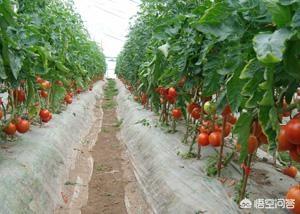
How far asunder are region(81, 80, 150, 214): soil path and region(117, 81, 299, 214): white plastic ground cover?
13 centimetres

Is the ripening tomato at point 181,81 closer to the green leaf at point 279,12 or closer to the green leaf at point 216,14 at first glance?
the green leaf at point 216,14

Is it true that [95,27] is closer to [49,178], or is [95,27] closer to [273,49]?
[49,178]

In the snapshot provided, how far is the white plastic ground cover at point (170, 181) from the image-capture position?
3379 mm

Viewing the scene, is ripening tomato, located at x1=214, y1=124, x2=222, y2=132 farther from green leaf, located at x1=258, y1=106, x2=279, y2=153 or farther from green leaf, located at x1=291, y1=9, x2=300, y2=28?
green leaf, located at x1=291, y1=9, x2=300, y2=28

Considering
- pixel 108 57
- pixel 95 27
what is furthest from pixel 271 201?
pixel 108 57

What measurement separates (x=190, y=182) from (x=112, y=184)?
58.2 inches

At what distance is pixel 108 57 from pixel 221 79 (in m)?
31.6

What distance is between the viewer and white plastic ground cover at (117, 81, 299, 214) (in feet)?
11.0

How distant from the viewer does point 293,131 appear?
4.52 ft

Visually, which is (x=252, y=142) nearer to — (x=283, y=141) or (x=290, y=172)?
(x=283, y=141)

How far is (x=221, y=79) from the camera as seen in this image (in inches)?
118

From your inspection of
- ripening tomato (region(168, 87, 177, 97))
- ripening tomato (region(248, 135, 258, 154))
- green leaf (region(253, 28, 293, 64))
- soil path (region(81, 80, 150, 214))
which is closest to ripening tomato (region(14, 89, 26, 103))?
soil path (region(81, 80, 150, 214))

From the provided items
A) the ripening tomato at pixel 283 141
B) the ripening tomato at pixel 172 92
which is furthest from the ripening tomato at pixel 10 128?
the ripening tomato at pixel 283 141

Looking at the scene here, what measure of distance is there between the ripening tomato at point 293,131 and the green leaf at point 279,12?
36 centimetres
